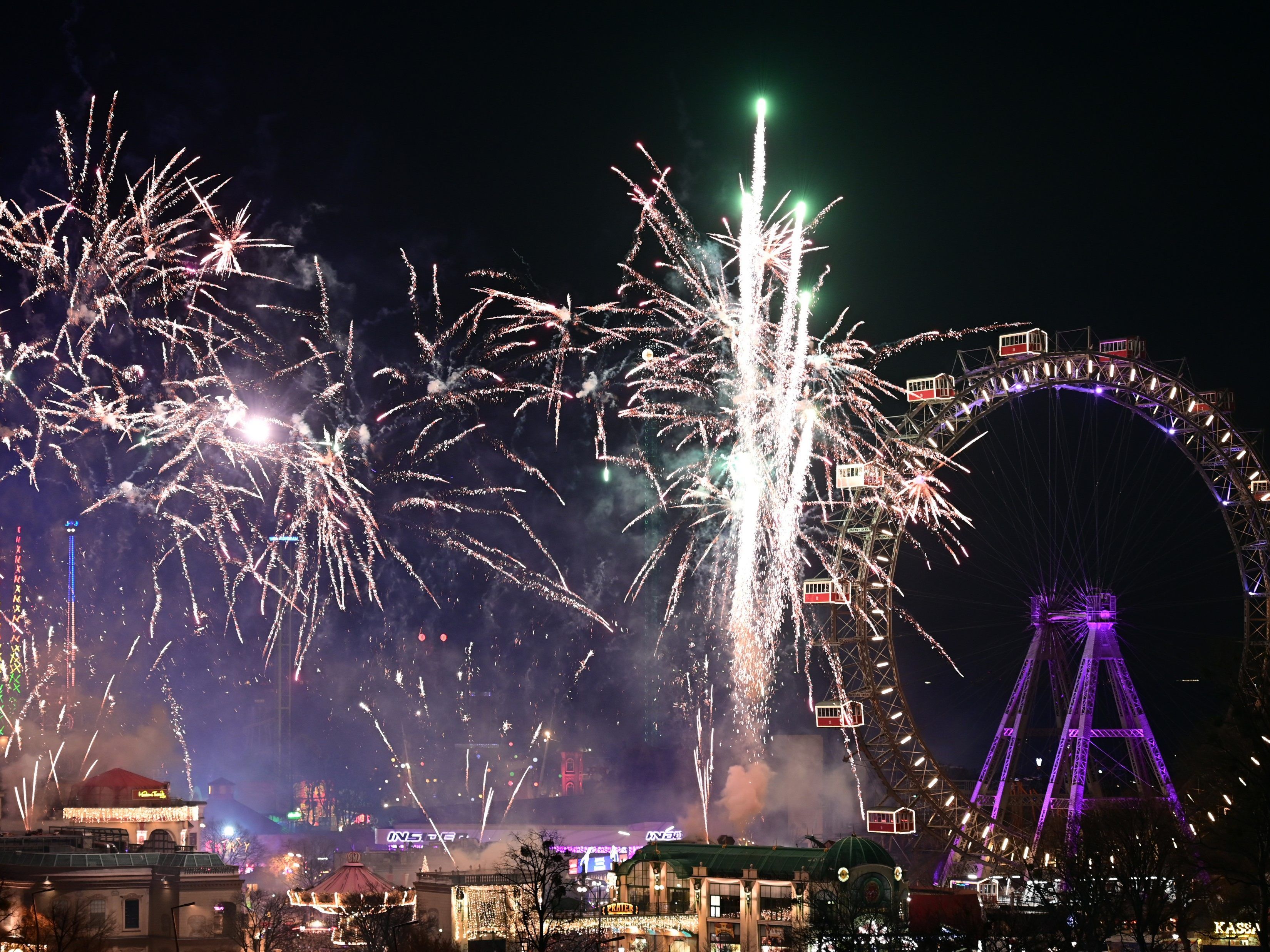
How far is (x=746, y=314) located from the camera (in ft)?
189

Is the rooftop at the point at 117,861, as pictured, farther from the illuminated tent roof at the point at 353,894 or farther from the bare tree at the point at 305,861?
the bare tree at the point at 305,861

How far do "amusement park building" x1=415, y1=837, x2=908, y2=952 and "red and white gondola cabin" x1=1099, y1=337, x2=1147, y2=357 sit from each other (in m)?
27.7

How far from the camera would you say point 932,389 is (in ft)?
227

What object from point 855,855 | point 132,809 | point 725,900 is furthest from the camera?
point 132,809

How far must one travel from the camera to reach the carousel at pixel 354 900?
224ft

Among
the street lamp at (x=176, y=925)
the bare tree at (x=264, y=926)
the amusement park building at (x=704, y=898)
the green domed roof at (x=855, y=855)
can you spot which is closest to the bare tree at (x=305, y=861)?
the bare tree at (x=264, y=926)

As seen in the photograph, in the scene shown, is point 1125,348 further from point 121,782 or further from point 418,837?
point 418,837

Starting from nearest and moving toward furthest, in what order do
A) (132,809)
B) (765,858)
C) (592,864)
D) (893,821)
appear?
(893,821) → (765,858) → (132,809) → (592,864)

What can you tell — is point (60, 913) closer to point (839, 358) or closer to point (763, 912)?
point (763, 912)

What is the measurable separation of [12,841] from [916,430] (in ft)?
164

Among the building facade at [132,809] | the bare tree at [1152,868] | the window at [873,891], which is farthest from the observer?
the building facade at [132,809]

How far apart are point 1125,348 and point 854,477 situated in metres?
15.2

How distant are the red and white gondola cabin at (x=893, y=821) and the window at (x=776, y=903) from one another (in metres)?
6.03

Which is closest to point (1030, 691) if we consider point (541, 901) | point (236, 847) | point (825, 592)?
point (825, 592)
